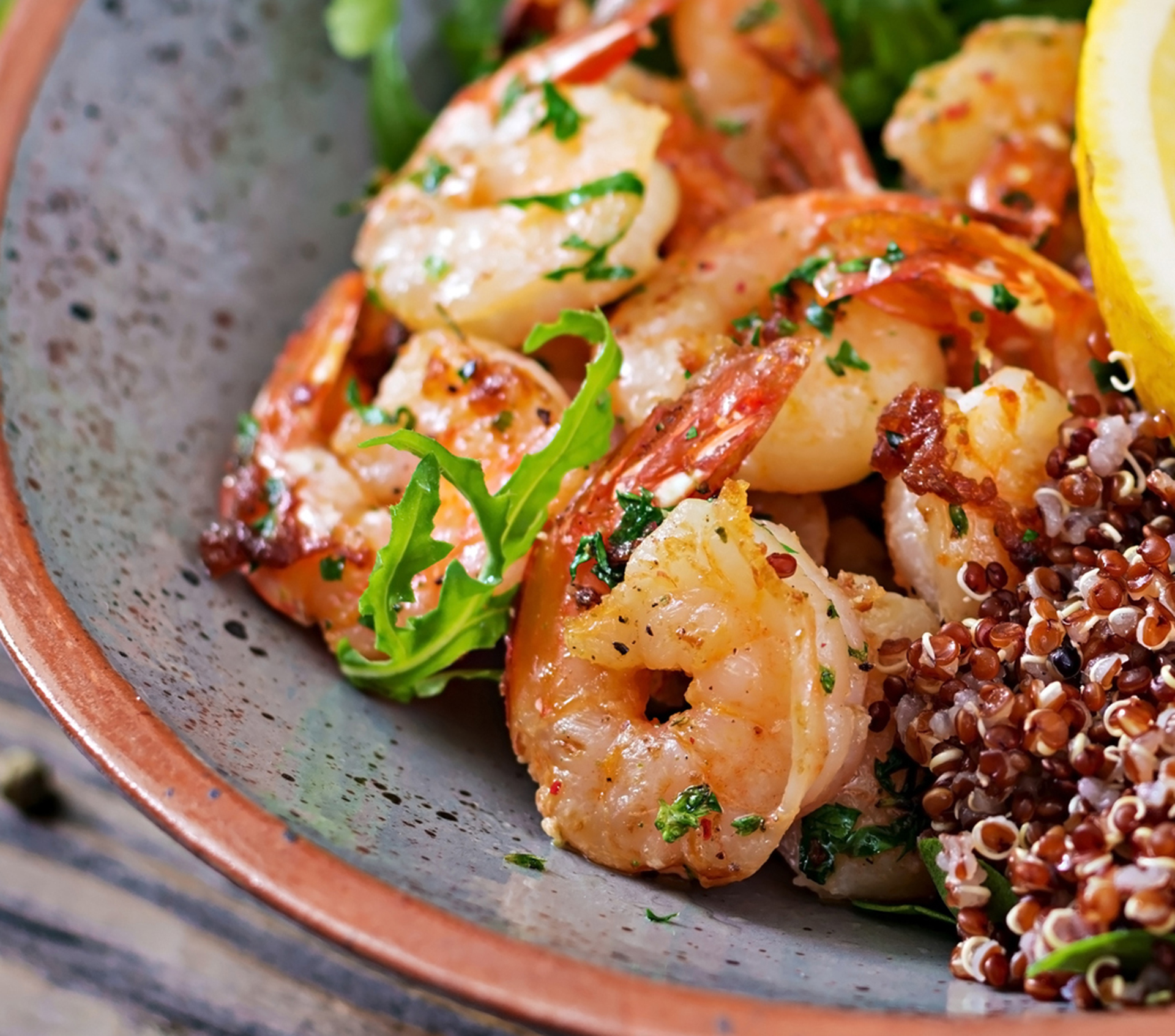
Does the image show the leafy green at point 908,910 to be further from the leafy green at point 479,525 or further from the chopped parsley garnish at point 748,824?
the leafy green at point 479,525

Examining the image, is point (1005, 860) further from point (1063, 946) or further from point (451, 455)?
point (451, 455)

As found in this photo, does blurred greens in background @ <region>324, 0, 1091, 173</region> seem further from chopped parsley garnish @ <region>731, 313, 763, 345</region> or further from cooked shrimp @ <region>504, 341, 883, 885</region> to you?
cooked shrimp @ <region>504, 341, 883, 885</region>

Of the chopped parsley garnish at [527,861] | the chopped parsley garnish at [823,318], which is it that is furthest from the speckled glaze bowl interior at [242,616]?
the chopped parsley garnish at [823,318]

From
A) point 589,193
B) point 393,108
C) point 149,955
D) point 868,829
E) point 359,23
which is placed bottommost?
point 149,955

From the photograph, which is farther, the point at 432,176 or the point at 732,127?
the point at 732,127

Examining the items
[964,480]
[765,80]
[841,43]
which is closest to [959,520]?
[964,480]

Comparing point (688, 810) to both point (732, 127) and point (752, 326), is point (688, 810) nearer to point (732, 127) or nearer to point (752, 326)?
point (752, 326)
